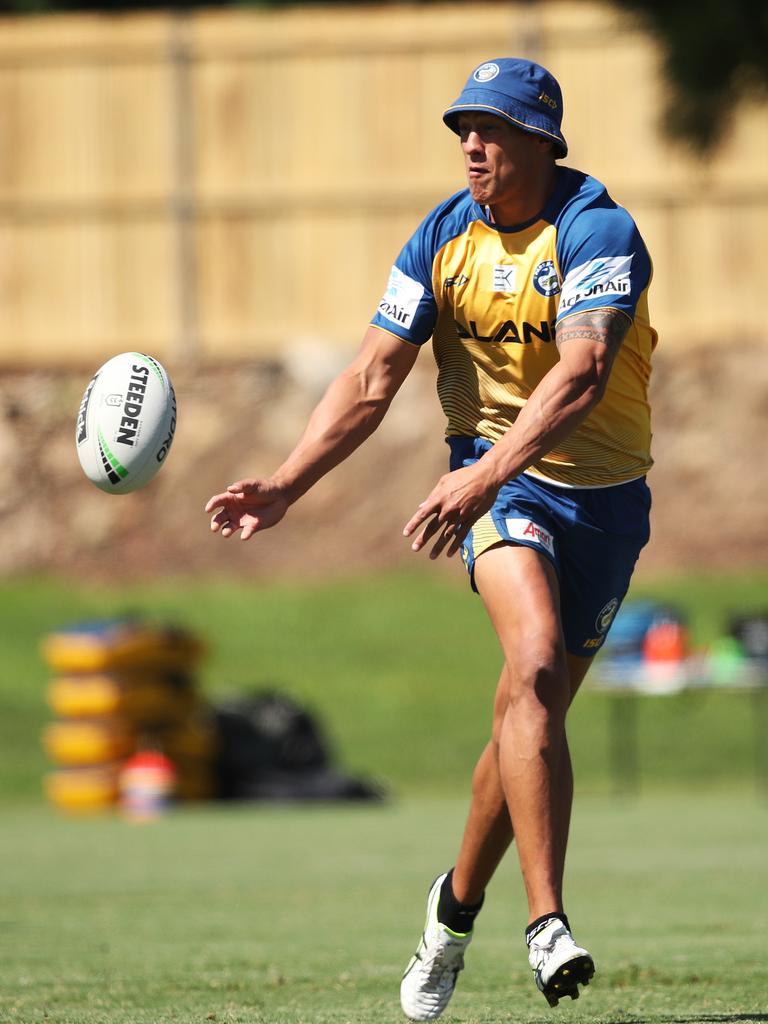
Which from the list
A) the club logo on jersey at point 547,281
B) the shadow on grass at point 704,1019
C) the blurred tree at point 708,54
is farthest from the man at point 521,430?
the blurred tree at point 708,54

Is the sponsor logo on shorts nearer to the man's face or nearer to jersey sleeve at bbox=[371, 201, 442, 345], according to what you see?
jersey sleeve at bbox=[371, 201, 442, 345]

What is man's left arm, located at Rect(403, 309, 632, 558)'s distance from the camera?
14.8ft

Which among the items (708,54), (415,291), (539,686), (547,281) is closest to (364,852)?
(415,291)

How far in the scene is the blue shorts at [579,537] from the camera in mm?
4957

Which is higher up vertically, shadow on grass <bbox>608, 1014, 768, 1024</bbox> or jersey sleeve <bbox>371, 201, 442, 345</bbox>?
jersey sleeve <bbox>371, 201, 442, 345</bbox>

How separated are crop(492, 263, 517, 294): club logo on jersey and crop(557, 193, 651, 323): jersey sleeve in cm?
13

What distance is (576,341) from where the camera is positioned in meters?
4.64

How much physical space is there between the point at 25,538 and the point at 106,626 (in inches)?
462

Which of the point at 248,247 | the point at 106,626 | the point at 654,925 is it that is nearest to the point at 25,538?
the point at 248,247

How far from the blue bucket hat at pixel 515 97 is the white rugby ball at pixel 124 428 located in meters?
1.13

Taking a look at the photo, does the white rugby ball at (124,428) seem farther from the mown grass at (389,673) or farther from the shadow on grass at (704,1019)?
the mown grass at (389,673)

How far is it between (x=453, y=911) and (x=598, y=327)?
1511 mm

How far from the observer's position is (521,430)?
4.59 meters

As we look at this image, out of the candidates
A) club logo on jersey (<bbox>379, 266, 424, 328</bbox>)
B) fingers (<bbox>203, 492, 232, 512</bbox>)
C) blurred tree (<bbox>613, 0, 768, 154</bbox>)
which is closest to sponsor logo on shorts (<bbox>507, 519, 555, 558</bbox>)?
club logo on jersey (<bbox>379, 266, 424, 328</bbox>)
